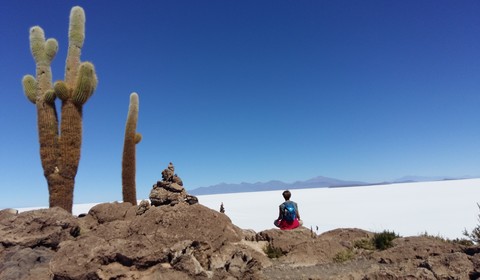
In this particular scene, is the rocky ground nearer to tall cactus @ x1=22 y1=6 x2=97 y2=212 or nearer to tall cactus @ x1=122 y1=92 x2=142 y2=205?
tall cactus @ x1=22 y1=6 x2=97 y2=212

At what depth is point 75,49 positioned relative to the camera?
621 inches

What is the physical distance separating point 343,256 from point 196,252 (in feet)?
13.2

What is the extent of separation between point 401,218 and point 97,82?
844 inches

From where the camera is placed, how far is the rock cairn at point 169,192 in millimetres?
10625

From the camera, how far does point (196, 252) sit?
219 inches

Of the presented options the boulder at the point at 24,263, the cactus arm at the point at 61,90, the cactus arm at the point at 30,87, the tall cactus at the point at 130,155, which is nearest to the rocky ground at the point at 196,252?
the boulder at the point at 24,263

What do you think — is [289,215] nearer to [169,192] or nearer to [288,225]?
[288,225]

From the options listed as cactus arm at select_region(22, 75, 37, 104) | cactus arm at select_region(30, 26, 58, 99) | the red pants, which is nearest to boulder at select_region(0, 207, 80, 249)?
the red pants

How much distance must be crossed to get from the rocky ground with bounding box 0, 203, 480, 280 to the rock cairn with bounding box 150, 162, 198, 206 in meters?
0.68

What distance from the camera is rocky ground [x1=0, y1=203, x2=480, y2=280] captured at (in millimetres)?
4957

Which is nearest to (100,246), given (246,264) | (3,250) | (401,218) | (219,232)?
(246,264)

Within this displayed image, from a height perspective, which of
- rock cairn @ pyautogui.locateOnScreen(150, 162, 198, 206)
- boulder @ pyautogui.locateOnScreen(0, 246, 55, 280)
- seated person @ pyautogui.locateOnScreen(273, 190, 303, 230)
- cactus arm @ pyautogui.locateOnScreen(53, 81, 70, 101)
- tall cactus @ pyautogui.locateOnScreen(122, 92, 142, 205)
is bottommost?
boulder @ pyautogui.locateOnScreen(0, 246, 55, 280)

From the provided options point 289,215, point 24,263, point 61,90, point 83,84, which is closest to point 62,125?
point 61,90

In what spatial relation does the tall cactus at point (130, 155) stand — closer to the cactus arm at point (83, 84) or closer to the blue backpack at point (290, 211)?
the cactus arm at point (83, 84)
